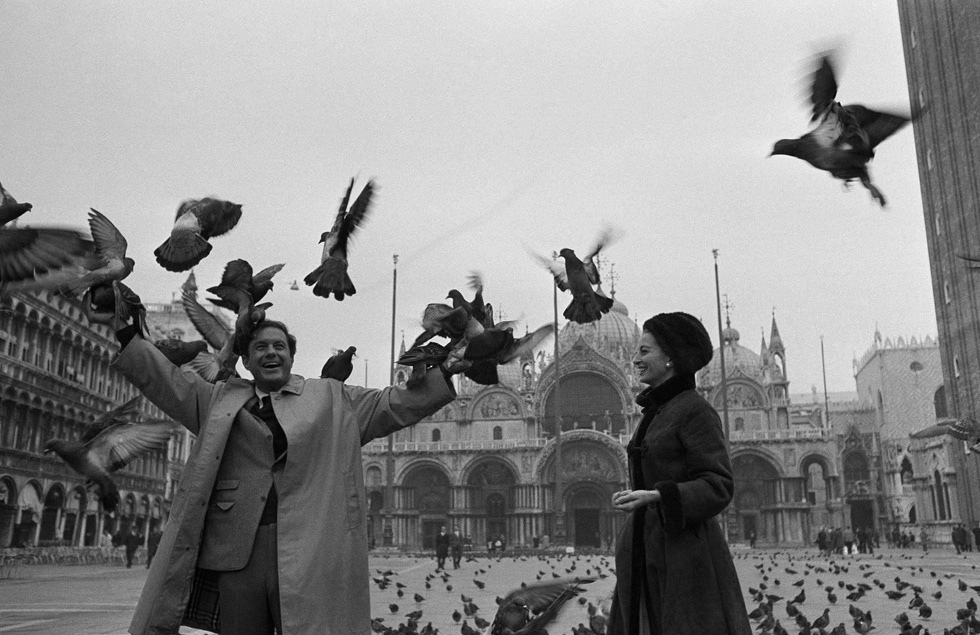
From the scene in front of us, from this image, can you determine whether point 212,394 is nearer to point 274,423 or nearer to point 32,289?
point 274,423

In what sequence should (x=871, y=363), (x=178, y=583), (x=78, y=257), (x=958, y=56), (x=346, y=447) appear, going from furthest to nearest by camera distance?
(x=871, y=363), (x=958, y=56), (x=78, y=257), (x=346, y=447), (x=178, y=583)

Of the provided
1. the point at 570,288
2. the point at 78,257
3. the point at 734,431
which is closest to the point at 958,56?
the point at 734,431

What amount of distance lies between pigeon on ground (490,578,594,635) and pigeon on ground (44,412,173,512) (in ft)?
8.83

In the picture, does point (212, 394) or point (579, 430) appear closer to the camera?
point (212, 394)

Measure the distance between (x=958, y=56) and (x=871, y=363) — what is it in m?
43.2

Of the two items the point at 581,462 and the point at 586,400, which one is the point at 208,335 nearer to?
the point at 581,462

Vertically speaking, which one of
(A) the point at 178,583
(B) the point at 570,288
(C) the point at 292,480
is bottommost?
(A) the point at 178,583

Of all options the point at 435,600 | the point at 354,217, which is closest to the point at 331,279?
the point at 354,217

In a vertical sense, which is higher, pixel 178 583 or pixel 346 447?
pixel 346 447

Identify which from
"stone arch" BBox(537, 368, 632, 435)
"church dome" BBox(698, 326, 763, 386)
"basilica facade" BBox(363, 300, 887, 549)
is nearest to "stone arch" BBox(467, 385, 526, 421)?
"basilica facade" BBox(363, 300, 887, 549)

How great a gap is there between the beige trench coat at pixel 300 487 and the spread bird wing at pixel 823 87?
114 inches

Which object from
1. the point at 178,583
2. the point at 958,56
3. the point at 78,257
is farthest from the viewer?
the point at 958,56

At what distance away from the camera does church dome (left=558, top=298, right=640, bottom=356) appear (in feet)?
190

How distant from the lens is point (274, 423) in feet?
12.8
